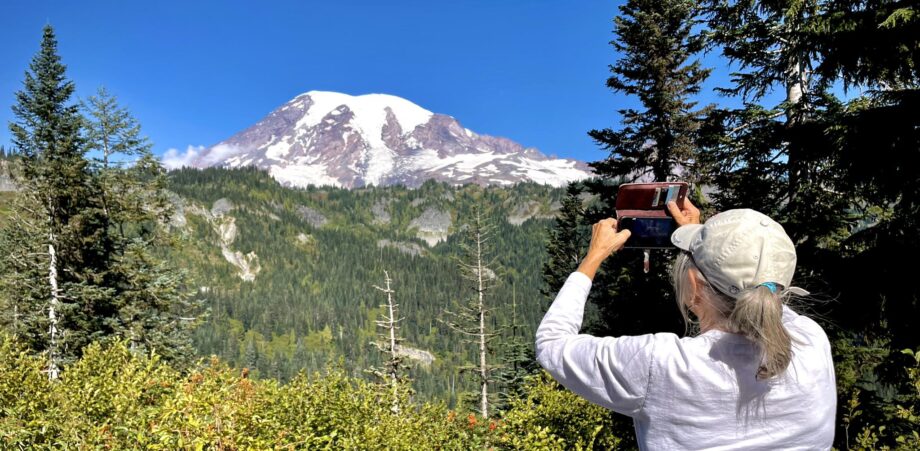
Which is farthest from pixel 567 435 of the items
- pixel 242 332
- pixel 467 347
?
pixel 242 332

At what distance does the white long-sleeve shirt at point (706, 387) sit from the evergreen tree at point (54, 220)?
23.7 m

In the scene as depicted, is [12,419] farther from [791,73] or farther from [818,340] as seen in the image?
[791,73]

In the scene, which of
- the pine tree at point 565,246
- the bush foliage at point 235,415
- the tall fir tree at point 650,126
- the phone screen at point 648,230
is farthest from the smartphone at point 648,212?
the pine tree at point 565,246

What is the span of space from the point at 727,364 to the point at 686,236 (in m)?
0.45

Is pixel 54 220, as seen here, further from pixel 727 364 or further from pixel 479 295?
pixel 727 364

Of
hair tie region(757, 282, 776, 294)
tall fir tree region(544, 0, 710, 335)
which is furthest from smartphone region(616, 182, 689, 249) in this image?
tall fir tree region(544, 0, 710, 335)

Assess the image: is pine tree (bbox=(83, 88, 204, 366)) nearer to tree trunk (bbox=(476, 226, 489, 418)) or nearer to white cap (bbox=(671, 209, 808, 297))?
tree trunk (bbox=(476, 226, 489, 418))

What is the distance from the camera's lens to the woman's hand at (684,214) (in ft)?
6.95

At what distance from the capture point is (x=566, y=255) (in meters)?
30.4

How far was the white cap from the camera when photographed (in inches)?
63.0

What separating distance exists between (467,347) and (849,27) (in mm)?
152739

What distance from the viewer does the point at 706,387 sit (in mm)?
1611

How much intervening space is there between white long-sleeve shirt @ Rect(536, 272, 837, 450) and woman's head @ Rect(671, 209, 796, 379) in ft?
0.21

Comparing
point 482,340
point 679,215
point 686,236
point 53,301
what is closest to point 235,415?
point 679,215
